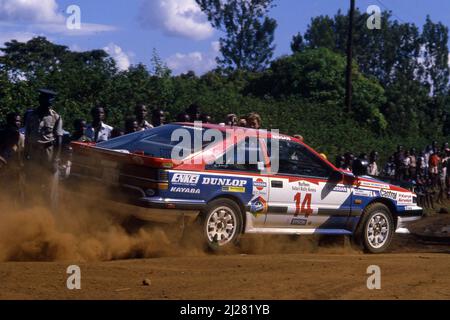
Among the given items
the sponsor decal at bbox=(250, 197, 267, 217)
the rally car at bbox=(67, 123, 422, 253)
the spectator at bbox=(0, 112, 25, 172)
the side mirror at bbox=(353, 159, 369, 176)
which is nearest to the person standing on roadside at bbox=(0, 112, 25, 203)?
the spectator at bbox=(0, 112, 25, 172)

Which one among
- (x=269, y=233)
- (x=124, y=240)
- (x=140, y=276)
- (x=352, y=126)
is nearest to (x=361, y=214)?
(x=269, y=233)

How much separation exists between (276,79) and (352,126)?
9404mm

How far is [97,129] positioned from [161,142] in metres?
2.66

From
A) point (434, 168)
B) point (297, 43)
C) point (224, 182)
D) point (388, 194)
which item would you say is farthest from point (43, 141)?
point (297, 43)

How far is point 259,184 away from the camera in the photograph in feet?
32.0

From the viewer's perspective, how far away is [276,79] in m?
35.9

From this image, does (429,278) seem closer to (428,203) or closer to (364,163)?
(364,163)

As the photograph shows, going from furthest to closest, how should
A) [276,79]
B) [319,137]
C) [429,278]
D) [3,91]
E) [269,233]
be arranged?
1. [276,79]
2. [319,137]
3. [3,91]
4. [269,233]
5. [429,278]

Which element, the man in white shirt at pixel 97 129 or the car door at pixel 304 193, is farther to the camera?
the man in white shirt at pixel 97 129

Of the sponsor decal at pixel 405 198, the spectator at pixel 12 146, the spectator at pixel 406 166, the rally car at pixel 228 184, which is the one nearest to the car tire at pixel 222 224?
the rally car at pixel 228 184

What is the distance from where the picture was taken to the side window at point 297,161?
10.1m

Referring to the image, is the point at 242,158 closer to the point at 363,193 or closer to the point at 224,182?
the point at 224,182

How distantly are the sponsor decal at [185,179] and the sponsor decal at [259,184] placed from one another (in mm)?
921

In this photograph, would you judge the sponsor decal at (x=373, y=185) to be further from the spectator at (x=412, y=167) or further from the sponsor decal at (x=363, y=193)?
the spectator at (x=412, y=167)
